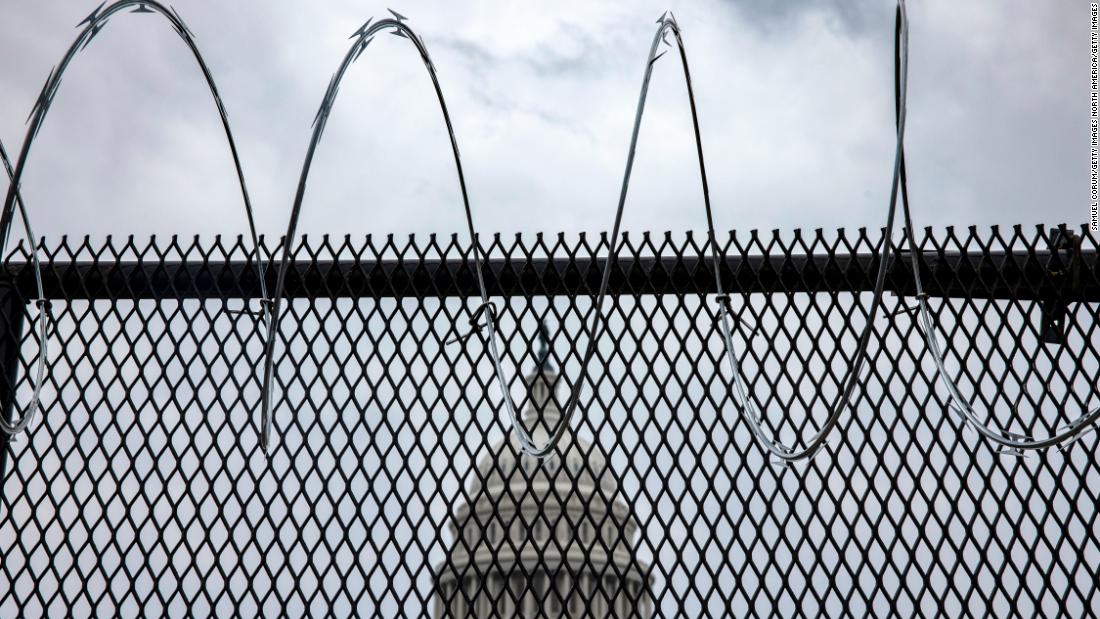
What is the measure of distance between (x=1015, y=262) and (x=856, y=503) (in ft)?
6.39

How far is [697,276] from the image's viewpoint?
788 cm

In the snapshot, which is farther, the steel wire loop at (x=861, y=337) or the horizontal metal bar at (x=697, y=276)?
the horizontal metal bar at (x=697, y=276)

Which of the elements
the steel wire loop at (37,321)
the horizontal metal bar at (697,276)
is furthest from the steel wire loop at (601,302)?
the steel wire loop at (37,321)

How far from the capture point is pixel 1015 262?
793 cm

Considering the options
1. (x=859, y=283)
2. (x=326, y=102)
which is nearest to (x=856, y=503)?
(x=859, y=283)

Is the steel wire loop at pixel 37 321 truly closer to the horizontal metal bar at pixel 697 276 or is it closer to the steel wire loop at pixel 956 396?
the horizontal metal bar at pixel 697 276

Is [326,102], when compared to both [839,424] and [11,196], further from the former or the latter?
[839,424]

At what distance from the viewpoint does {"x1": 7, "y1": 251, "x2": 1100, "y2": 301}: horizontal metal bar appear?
25.8ft

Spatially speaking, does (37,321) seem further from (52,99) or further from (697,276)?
(697,276)

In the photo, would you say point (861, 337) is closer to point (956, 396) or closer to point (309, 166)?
point (956, 396)

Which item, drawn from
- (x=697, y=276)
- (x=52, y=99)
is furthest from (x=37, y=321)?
(x=697, y=276)

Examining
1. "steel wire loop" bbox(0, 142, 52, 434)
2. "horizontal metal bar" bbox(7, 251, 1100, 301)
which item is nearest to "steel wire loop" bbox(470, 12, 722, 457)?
"horizontal metal bar" bbox(7, 251, 1100, 301)

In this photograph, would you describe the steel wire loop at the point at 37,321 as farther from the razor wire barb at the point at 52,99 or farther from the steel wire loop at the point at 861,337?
the steel wire loop at the point at 861,337

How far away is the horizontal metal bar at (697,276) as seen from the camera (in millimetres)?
7852
